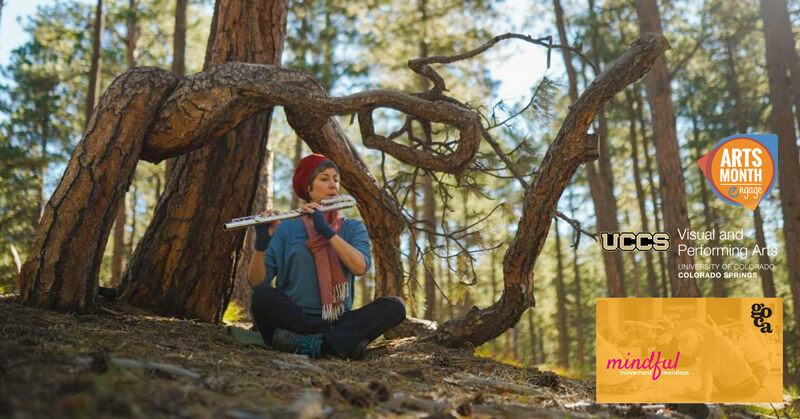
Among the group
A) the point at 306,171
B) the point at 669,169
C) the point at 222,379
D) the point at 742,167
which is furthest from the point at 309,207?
A: the point at 669,169

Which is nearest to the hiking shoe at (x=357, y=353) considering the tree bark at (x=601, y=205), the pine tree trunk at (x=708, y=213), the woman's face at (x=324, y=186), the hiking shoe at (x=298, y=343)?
the hiking shoe at (x=298, y=343)

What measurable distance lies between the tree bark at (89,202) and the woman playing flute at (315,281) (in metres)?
1.03

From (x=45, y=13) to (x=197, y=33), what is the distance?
4.01 metres

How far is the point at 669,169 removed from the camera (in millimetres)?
8078

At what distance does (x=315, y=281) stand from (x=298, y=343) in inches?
17.8

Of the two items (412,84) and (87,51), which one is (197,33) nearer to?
(87,51)

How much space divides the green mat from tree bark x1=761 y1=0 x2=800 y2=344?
6.55 m

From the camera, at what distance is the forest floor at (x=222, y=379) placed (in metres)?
1.82

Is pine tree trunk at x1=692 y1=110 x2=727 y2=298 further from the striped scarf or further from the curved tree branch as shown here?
the striped scarf

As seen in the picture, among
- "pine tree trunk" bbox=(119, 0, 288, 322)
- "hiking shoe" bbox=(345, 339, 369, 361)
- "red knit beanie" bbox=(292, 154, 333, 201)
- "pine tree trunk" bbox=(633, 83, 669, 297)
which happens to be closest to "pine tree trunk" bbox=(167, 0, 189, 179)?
"pine tree trunk" bbox=(119, 0, 288, 322)

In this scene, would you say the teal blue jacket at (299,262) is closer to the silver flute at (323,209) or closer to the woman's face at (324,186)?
the silver flute at (323,209)

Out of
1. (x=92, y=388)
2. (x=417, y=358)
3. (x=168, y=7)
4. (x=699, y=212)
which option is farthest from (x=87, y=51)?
(x=699, y=212)

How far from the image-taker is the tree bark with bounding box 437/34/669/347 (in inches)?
149

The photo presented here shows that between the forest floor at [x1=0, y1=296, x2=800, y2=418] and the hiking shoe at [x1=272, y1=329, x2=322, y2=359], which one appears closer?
the forest floor at [x1=0, y1=296, x2=800, y2=418]
